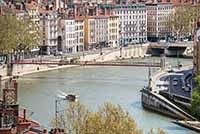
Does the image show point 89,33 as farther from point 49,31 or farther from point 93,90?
point 93,90

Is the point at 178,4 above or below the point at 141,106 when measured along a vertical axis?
above

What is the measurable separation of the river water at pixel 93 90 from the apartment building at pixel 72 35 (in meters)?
6.51

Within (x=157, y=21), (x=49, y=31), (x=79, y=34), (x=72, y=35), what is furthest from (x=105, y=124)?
(x=157, y=21)

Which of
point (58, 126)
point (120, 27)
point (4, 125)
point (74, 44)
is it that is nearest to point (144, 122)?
point (58, 126)

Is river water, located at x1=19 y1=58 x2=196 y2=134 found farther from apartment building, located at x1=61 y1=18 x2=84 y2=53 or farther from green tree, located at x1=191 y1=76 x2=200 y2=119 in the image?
apartment building, located at x1=61 y1=18 x2=84 y2=53

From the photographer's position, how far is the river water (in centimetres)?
2239

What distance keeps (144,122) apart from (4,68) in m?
15.6

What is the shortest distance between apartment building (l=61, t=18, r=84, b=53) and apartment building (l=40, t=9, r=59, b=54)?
61cm

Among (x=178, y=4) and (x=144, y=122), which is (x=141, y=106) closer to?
(x=144, y=122)

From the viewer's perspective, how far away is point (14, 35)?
3847cm

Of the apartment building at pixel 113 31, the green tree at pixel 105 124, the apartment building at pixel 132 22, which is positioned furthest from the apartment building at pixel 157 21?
the green tree at pixel 105 124

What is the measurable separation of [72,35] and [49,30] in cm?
198

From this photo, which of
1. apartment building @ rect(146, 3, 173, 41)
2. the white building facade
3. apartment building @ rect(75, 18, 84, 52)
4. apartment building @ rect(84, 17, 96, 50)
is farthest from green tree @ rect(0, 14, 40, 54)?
apartment building @ rect(146, 3, 173, 41)

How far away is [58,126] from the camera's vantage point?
48.2ft
